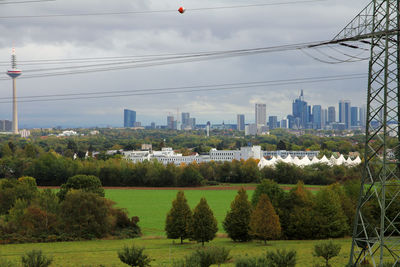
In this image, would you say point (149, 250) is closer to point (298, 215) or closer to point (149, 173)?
point (298, 215)

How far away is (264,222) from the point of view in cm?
3866

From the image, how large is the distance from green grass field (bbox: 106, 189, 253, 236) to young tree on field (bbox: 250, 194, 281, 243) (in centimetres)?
1117

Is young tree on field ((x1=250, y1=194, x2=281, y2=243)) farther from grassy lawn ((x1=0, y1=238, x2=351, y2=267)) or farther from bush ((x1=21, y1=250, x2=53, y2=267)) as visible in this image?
bush ((x1=21, y1=250, x2=53, y2=267))

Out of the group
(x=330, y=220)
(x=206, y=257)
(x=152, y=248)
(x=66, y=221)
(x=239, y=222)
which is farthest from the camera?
(x=66, y=221)

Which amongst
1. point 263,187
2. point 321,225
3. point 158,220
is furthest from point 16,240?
point 321,225

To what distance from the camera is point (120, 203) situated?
7144 centimetres

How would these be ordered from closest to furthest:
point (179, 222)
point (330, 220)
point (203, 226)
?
point (203, 226) < point (179, 222) < point (330, 220)

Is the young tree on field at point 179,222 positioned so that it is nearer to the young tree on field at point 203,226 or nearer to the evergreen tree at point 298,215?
the young tree on field at point 203,226

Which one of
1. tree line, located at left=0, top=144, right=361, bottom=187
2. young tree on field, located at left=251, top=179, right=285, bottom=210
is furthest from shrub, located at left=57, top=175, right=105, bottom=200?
tree line, located at left=0, top=144, right=361, bottom=187

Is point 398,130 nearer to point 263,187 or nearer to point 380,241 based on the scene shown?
point 380,241

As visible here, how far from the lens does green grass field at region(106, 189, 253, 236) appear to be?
55.1m

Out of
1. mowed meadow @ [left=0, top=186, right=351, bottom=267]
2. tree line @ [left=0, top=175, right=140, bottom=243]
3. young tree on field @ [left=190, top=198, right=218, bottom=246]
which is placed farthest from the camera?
tree line @ [left=0, top=175, right=140, bottom=243]

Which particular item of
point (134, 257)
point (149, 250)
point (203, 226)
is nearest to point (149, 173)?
point (203, 226)

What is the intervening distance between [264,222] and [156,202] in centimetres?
3623
